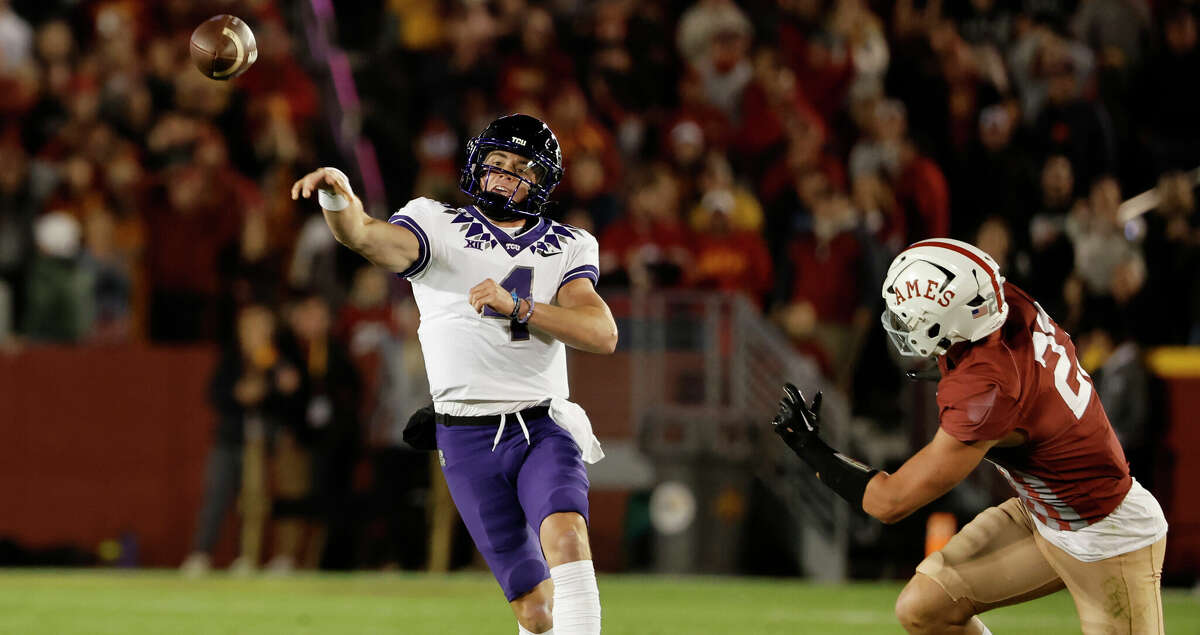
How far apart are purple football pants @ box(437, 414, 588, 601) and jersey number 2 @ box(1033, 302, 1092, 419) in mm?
1729

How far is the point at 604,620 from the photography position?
32.2ft

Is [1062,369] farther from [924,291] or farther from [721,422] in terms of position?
[721,422]

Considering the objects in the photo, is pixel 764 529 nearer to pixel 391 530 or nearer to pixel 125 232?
pixel 391 530

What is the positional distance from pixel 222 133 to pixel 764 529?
237 inches

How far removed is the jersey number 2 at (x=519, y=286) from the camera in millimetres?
6141

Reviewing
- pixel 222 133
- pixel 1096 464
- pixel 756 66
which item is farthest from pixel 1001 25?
pixel 1096 464

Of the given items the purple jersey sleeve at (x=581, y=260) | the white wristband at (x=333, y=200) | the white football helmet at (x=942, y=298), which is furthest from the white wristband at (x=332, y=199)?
the white football helmet at (x=942, y=298)

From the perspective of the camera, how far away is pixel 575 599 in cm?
571

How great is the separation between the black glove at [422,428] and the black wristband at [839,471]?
1.55 m

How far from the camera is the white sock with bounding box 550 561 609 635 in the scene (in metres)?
5.71

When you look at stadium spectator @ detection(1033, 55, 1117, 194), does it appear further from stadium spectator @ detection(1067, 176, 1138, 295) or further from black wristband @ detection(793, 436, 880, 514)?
black wristband @ detection(793, 436, 880, 514)

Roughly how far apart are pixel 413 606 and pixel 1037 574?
5.76m

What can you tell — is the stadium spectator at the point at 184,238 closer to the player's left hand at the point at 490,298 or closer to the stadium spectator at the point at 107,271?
the stadium spectator at the point at 107,271

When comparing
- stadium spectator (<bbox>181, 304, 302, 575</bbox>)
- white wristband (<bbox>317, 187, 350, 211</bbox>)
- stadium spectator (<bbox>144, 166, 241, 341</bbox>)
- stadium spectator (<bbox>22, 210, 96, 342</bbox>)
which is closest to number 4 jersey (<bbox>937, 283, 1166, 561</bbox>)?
white wristband (<bbox>317, 187, 350, 211</bbox>)
